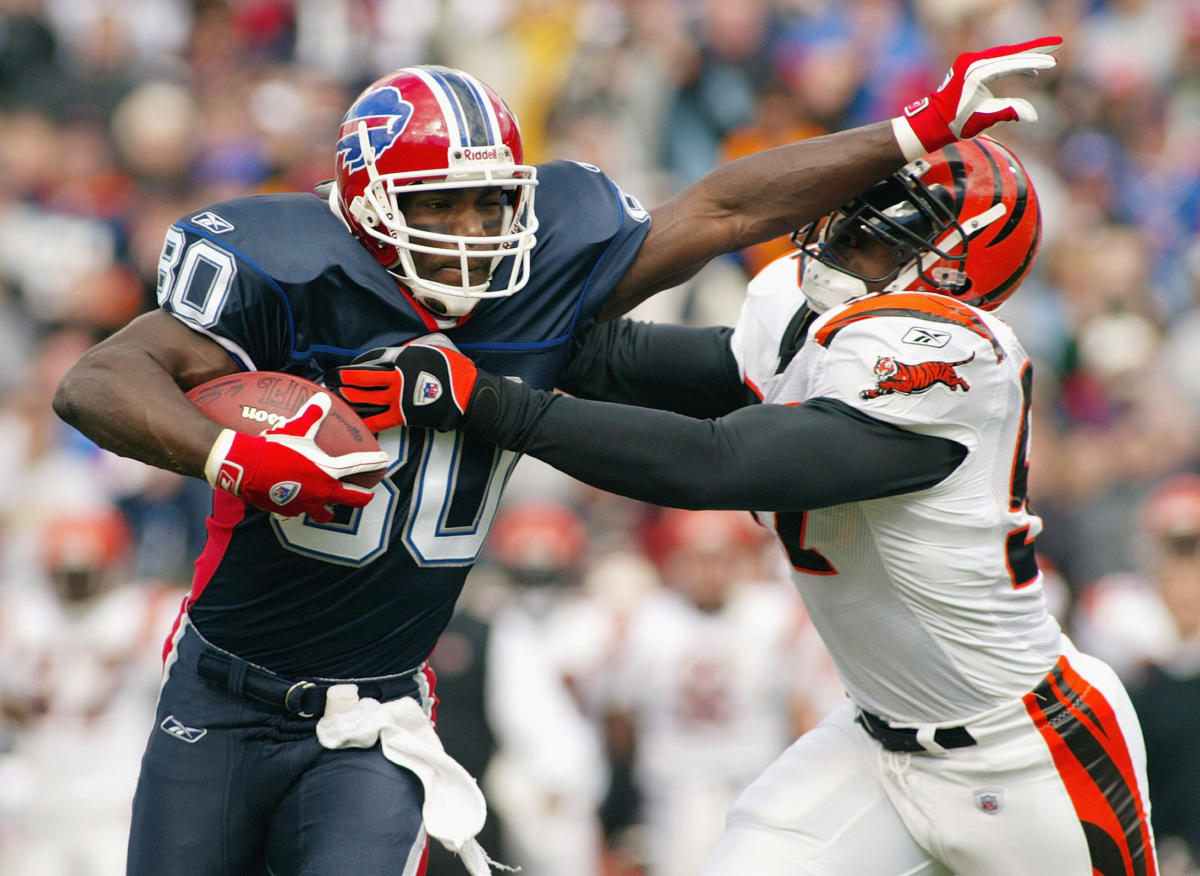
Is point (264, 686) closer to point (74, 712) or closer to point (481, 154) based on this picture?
point (481, 154)

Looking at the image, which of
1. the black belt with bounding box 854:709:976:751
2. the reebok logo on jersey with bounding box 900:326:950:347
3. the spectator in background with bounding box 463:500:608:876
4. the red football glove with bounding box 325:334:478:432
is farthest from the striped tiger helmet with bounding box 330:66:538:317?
the spectator in background with bounding box 463:500:608:876

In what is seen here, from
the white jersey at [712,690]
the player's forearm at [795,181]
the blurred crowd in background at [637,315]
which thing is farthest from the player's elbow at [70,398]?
the white jersey at [712,690]

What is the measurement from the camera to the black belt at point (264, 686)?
10.1ft

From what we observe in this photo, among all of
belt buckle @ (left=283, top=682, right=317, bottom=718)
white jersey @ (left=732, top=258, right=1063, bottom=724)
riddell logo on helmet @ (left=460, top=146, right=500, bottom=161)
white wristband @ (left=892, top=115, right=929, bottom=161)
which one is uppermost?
white wristband @ (left=892, top=115, right=929, bottom=161)

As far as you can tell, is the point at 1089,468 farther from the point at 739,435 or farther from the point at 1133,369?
the point at 739,435

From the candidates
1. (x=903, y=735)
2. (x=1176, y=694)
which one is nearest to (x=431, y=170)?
(x=903, y=735)

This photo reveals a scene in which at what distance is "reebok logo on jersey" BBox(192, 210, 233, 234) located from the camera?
9.68ft

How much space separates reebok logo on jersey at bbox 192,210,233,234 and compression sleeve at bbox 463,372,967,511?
0.55m

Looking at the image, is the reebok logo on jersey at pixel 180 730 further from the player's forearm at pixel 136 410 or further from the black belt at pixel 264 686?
the player's forearm at pixel 136 410

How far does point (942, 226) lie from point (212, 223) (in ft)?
4.67

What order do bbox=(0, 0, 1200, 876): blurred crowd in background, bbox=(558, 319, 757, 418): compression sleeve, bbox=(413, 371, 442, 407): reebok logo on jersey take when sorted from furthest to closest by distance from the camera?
bbox=(0, 0, 1200, 876): blurred crowd in background → bbox=(558, 319, 757, 418): compression sleeve → bbox=(413, 371, 442, 407): reebok logo on jersey

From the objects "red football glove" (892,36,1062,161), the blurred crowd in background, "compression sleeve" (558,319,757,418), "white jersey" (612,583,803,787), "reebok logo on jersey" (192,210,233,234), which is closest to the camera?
"reebok logo on jersey" (192,210,233,234)

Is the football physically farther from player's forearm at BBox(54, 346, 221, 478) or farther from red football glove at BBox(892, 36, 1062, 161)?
red football glove at BBox(892, 36, 1062, 161)

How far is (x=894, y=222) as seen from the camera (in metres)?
3.25
